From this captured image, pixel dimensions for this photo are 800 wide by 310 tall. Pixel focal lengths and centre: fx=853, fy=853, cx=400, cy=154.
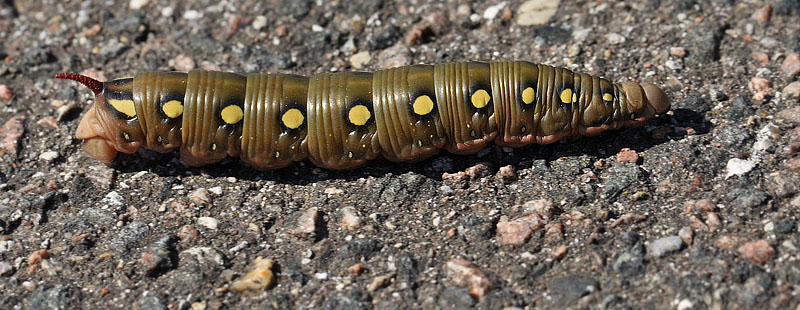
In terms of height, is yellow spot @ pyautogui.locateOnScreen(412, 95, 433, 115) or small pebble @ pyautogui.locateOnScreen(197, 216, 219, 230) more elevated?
yellow spot @ pyautogui.locateOnScreen(412, 95, 433, 115)

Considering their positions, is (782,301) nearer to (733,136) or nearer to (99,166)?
(733,136)

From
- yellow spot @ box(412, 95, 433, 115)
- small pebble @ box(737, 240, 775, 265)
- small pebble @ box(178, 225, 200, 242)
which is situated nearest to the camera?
small pebble @ box(737, 240, 775, 265)

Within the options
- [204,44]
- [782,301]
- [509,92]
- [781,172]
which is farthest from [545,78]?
[204,44]

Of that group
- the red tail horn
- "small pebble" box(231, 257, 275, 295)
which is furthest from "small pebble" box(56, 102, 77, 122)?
"small pebble" box(231, 257, 275, 295)

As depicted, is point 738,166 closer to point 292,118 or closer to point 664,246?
point 664,246

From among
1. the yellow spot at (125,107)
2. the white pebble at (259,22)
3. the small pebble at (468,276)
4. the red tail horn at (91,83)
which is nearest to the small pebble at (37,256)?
the yellow spot at (125,107)

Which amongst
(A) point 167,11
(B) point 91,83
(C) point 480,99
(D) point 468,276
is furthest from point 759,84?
(A) point 167,11

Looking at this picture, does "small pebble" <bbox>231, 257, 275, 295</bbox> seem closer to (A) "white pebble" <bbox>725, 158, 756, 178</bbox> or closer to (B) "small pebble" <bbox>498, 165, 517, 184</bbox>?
(B) "small pebble" <bbox>498, 165, 517, 184</bbox>
